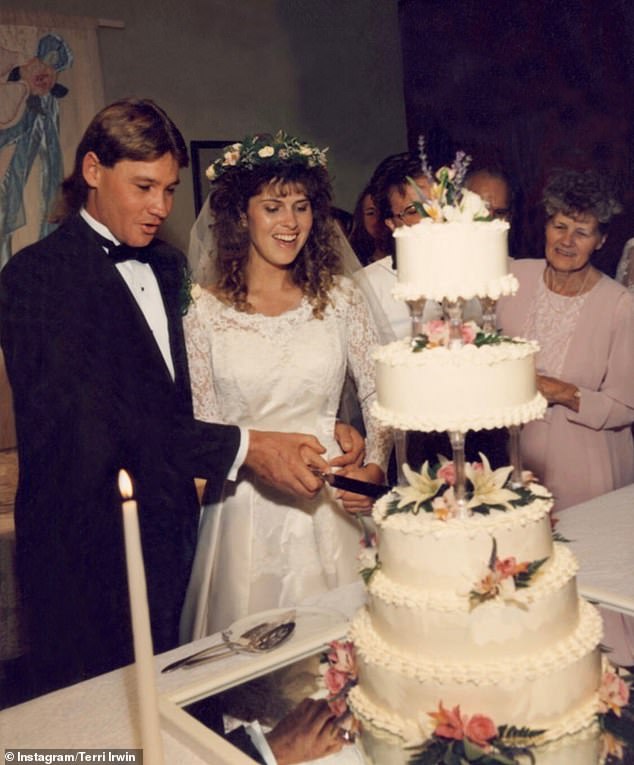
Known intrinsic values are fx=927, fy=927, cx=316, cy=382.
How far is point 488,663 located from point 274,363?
5.26ft

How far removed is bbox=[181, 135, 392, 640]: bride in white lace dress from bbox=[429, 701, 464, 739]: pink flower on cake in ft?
4.83

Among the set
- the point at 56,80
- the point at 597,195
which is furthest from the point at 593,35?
the point at 56,80

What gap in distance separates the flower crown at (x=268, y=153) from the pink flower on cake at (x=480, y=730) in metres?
1.88

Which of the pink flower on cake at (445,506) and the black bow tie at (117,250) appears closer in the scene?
the pink flower on cake at (445,506)

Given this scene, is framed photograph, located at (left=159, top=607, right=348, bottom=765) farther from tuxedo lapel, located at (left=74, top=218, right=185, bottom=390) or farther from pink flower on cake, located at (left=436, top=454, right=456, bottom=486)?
tuxedo lapel, located at (left=74, top=218, right=185, bottom=390)

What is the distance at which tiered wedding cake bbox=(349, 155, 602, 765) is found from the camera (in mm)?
1342

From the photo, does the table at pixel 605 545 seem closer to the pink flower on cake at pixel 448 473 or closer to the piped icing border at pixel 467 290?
the pink flower on cake at pixel 448 473

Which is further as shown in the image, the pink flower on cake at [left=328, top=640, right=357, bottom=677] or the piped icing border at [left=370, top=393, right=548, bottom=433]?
the pink flower on cake at [left=328, top=640, right=357, bottom=677]

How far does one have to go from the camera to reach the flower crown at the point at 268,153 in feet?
9.03

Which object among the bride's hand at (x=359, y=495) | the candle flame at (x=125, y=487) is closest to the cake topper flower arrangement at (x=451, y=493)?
the candle flame at (x=125, y=487)

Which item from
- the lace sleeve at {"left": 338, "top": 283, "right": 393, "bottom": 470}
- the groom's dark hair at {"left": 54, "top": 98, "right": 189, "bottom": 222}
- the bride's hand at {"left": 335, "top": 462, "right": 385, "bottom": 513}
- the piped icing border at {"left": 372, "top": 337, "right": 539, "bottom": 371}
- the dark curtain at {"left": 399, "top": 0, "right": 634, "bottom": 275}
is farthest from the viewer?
the dark curtain at {"left": 399, "top": 0, "right": 634, "bottom": 275}

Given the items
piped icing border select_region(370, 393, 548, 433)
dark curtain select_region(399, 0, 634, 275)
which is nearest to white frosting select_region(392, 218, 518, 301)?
piped icing border select_region(370, 393, 548, 433)

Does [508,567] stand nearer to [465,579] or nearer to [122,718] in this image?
[465,579]

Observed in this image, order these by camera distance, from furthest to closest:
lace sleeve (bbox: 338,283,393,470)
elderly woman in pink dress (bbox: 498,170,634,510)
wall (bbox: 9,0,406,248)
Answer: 1. wall (bbox: 9,0,406,248)
2. elderly woman in pink dress (bbox: 498,170,634,510)
3. lace sleeve (bbox: 338,283,393,470)
